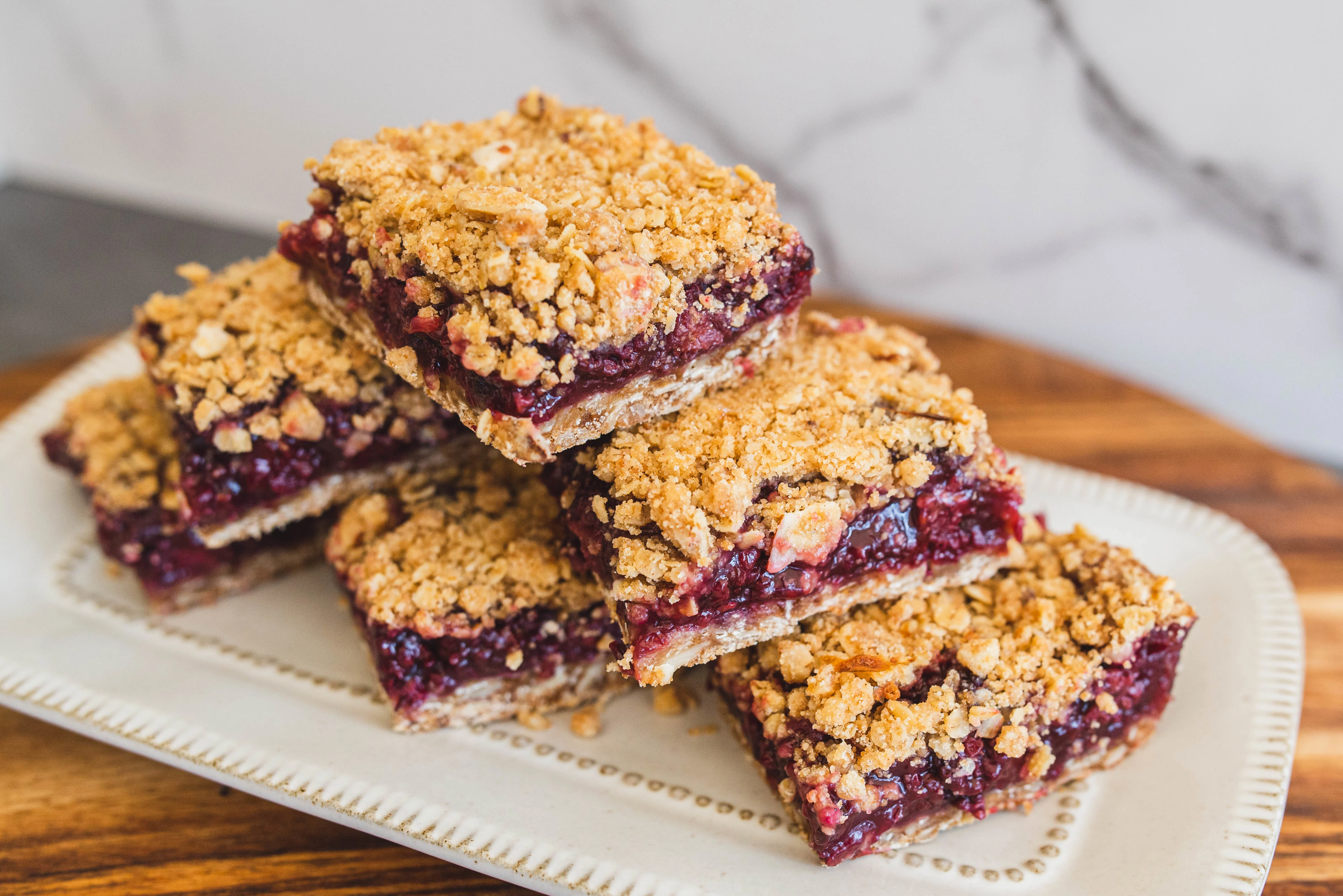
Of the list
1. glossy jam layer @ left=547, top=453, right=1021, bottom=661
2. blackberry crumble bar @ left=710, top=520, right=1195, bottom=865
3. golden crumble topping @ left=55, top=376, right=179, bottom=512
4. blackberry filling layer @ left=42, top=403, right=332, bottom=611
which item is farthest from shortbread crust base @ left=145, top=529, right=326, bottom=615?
blackberry crumble bar @ left=710, top=520, right=1195, bottom=865

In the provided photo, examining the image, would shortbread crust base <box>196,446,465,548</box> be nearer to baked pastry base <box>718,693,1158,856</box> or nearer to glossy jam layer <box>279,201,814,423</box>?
glossy jam layer <box>279,201,814,423</box>

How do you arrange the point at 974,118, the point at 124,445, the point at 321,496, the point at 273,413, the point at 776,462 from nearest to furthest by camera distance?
1. the point at 776,462
2. the point at 273,413
3. the point at 321,496
4. the point at 124,445
5. the point at 974,118

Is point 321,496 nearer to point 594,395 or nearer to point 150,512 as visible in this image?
point 150,512

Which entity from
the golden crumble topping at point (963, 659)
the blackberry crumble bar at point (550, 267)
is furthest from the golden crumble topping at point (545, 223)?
the golden crumble topping at point (963, 659)

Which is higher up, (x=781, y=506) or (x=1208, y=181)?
(x=1208, y=181)

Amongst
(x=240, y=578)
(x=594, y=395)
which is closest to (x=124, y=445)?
(x=240, y=578)

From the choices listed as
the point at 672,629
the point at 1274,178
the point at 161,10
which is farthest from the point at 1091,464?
the point at 161,10
